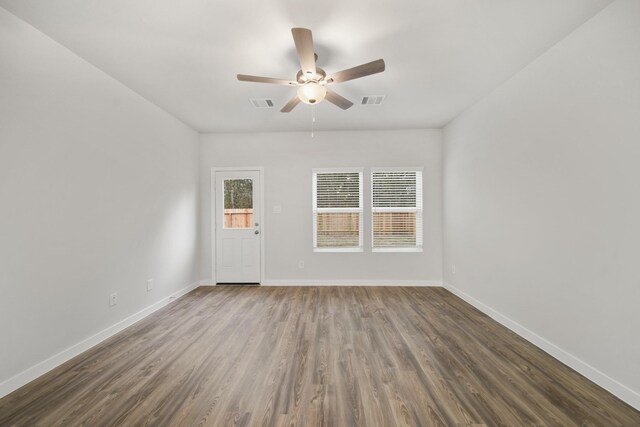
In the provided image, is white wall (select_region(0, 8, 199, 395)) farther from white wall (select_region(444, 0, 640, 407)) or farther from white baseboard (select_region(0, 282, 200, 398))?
white wall (select_region(444, 0, 640, 407))

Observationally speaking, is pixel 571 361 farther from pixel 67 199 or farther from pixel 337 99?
pixel 67 199

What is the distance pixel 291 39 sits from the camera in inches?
89.7

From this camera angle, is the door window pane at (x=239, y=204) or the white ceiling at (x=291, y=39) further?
the door window pane at (x=239, y=204)

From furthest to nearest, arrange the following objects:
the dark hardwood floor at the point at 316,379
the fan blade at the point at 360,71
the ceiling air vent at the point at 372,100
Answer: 1. the ceiling air vent at the point at 372,100
2. the fan blade at the point at 360,71
3. the dark hardwood floor at the point at 316,379

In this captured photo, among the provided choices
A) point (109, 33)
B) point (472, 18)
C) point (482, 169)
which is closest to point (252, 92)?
point (109, 33)

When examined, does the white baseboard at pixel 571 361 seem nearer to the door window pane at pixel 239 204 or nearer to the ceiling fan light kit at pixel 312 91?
the ceiling fan light kit at pixel 312 91

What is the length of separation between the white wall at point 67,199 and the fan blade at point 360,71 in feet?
7.62

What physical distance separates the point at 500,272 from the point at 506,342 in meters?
0.81

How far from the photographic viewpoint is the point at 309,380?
2037 millimetres

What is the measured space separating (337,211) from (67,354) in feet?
12.3

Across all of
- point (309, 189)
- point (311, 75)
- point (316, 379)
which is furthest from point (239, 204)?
point (316, 379)

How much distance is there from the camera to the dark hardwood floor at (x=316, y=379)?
1.68m

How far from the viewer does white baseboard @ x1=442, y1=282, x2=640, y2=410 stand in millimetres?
1791

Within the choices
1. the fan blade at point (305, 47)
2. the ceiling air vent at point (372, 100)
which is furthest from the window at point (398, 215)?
the fan blade at point (305, 47)
